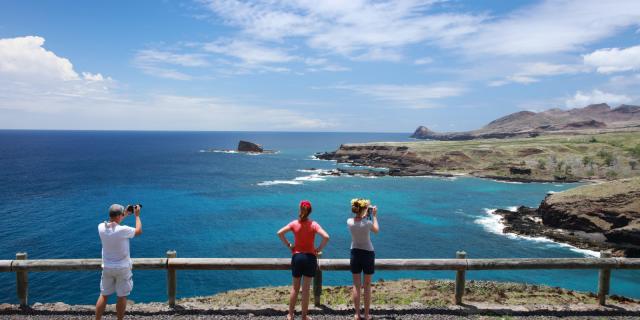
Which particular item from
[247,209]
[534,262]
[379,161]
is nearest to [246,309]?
[534,262]

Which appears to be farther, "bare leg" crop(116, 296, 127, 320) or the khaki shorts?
"bare leg" crop(116, 296, 127, 320)

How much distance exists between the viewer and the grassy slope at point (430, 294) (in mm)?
12570

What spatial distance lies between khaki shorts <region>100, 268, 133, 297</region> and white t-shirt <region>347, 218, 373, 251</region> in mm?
4463

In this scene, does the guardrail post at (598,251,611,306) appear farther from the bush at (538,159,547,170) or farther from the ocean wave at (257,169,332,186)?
the bush at (538,159,547,170)

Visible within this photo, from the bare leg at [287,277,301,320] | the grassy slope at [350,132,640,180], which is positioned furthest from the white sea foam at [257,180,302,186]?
the bare leg at [287,277,301,320]

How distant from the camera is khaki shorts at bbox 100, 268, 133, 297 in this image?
312 inches

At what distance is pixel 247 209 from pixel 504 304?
50455 millimetres

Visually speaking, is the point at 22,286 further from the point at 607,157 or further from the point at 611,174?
the point at 607,157

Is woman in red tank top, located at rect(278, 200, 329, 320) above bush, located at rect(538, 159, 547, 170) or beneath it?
above

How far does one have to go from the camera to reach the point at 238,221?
51.0m

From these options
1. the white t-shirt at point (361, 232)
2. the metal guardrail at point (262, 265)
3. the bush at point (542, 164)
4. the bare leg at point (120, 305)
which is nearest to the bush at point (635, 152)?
the bush at point (542, 164)

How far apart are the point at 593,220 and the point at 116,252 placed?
48761 millimetres

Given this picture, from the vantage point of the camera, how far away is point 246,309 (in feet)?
33.4

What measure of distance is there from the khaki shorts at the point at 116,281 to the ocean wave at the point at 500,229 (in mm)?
40677
